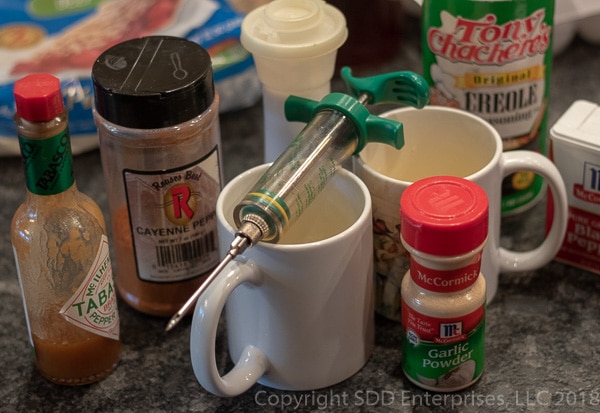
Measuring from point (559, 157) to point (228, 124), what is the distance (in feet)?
1.11

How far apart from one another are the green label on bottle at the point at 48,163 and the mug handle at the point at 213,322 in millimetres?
110

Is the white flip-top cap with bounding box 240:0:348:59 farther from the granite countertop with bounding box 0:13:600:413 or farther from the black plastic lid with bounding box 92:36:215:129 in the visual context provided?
the granite countertop with bounding box 0:13:600:413

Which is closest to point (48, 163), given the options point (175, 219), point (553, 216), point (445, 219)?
point (175, 219)

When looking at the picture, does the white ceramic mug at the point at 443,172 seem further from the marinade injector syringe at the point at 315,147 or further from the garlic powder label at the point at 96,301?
the garlic powder label at the point at 96,301

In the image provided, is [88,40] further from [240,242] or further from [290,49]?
[240,242]

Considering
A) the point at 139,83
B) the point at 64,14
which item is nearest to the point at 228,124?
the point at 64,14

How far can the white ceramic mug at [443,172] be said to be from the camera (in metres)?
0.62

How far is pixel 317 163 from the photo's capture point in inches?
23.5

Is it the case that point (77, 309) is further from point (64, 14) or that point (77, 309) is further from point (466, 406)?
point (64, 14)

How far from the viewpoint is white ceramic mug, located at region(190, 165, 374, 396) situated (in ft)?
1.83

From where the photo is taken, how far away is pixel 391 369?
Answer: 0.64 meters

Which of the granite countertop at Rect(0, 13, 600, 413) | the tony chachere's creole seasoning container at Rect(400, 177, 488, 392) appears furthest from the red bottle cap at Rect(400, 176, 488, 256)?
the granite countertop at Rect(0, 13, 600, 413)

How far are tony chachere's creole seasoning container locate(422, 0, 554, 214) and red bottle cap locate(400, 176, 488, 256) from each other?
0.53 feet

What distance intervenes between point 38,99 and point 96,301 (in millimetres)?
143
